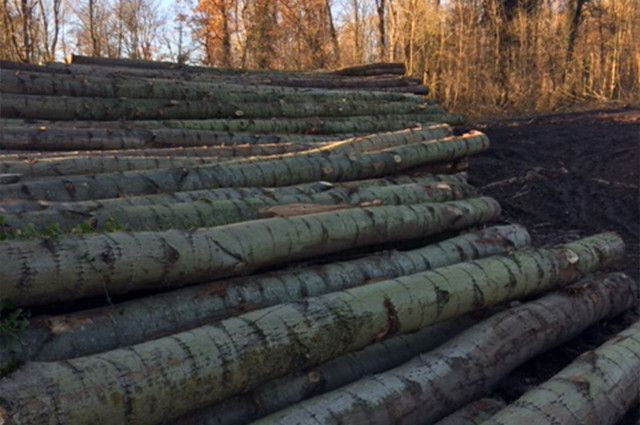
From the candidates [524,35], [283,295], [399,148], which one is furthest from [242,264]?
[524,35]

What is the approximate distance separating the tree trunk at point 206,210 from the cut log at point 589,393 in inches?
83.2

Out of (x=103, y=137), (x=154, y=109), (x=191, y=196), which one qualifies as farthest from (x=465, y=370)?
(x=154, y=109)

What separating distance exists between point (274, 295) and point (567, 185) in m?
6.71

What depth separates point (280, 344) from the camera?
290 cm

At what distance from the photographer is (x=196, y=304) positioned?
10.7ft

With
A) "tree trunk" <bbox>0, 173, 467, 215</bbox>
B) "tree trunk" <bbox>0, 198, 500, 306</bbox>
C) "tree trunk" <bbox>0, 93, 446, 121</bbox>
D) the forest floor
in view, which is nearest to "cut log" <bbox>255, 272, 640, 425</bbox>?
the forest floor

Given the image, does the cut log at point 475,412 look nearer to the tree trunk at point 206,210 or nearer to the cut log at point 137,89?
the tree trunk at point 206,210

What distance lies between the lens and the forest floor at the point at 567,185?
4.57 metres

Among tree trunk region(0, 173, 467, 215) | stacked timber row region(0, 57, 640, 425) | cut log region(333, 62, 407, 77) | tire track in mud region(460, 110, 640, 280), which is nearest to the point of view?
stacked timber row region(0, 57, 640, 425)

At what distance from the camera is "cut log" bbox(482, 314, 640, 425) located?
2.95 m

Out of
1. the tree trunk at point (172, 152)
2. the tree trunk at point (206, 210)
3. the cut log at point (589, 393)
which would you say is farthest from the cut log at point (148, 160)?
the cut log at point (589, 393)

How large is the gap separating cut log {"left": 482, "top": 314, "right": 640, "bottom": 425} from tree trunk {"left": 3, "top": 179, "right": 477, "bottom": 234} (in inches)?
83.2

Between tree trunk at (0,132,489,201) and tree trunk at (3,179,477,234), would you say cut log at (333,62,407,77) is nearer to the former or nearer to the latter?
tree trunk at (0,132,489,201)

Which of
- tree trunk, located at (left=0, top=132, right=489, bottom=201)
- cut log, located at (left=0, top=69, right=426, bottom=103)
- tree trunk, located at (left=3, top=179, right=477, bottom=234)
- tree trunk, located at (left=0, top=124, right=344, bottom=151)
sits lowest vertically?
tree trunk, located at (left=3, top=179, right=477, bottom=234)
